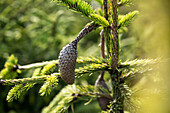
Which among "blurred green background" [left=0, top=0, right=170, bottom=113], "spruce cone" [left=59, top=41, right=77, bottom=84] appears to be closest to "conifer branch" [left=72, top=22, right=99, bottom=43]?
"spruce cone" [left=59, top=41, right=77, bottom=84]

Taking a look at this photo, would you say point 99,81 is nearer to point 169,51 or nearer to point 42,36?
point 169,51

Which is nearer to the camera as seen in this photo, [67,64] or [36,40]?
[67,64]

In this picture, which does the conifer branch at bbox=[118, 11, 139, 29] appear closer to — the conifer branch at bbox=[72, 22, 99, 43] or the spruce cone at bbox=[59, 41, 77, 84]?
the conifer branch at bbox=[72, 22, 99, 43]

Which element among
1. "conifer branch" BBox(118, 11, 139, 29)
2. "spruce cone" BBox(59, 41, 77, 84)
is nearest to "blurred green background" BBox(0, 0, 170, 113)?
"conifer branch" BBox(118, 11, 139, 29)

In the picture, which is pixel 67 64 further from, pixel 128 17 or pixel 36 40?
pixel 36 40

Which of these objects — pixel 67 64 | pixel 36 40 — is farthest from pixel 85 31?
pixel 36 40

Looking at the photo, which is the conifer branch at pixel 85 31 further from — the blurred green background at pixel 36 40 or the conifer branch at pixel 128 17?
the blurred green background at pixel 36 40

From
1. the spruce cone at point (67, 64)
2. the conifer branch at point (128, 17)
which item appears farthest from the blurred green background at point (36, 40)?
the spruce cone at point (67, 64)

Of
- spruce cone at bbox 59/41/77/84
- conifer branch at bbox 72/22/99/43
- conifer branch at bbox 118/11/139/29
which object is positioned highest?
conifer branch at bbox 118/11/139/29

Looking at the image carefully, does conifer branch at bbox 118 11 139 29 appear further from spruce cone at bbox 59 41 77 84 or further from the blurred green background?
the blurred green background

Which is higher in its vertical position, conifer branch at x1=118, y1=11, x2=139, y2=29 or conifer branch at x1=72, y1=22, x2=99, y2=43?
conifer branch at x1=118, y1=11, x2=139, y2=29

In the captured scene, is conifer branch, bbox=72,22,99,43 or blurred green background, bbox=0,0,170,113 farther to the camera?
blurred green background, bbox=0,0,170,113
